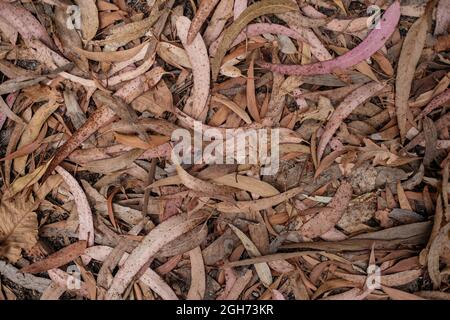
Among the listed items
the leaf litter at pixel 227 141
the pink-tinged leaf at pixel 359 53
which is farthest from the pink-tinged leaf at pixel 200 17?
the pink-tinged leaf at pixel 359 53

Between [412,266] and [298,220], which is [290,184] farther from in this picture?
[412,266]

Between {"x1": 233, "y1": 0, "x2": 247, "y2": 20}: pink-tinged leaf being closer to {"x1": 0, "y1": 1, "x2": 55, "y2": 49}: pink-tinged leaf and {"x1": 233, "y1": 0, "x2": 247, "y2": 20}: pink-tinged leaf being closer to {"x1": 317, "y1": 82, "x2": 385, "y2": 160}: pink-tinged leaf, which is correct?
{"x1": 317, "y1": 82, "x2": 385, "y2": 160}: pink-tinged leaf

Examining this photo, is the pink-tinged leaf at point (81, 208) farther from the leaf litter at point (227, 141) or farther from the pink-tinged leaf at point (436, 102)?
the pink-tinged leaf at point (436, 102)

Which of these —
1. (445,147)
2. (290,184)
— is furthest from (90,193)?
(445,147)

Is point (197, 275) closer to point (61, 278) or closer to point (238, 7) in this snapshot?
point (61, 278)

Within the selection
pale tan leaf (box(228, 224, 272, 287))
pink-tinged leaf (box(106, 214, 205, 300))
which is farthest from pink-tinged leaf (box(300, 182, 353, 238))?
pink-tinged leaf (box(106, 214, 205, 300))

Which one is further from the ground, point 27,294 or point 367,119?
point 367,119

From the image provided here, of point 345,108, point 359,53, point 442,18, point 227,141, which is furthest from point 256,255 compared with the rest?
point 442,18
